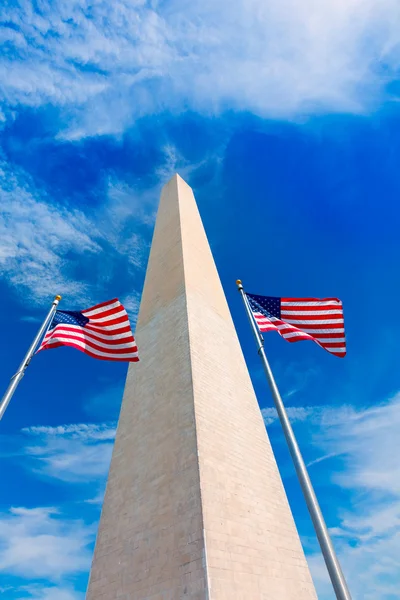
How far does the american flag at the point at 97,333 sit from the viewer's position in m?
7.94

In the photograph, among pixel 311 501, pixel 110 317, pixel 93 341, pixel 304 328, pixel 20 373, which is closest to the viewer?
pixel 311 501

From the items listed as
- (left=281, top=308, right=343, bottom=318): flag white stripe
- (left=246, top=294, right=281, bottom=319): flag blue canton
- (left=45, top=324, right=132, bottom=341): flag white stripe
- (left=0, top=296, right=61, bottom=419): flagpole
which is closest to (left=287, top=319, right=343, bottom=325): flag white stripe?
(left=281, top=308, right=343, bottom=318): flag white stripe

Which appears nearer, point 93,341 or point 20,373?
point 20,373

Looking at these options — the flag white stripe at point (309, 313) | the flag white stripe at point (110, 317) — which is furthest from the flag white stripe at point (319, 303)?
the flag white stripe at point (110, 317)

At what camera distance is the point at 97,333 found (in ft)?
27.7

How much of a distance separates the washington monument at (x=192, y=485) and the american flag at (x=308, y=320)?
249 centimetres

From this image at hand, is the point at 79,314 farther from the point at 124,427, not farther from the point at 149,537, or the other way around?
the point at 149,537

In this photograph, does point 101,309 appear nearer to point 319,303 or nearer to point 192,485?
point 192,485

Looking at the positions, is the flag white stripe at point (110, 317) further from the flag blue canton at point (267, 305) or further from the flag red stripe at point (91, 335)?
the flag blue canton at point (267, 305)

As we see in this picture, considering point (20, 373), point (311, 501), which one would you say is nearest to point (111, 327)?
point (20, 373)

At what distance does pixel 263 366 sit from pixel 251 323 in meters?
1.38

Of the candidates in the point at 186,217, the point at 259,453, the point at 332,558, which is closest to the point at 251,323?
the point at 259,453

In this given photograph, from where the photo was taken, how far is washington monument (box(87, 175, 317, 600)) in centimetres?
615

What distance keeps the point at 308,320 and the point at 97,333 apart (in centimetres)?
496
